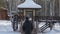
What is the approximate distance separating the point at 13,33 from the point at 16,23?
1850 mm

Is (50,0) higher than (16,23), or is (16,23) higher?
(50,0)

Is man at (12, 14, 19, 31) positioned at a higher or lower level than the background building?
lower

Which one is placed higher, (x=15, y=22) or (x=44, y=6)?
(x=44, y=6)

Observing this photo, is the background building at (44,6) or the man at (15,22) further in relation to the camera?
the background building at (44,6)

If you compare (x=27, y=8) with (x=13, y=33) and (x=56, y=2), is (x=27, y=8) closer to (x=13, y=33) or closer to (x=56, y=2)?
(x=13, y=33)

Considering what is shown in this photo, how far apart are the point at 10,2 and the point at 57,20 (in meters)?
10.3

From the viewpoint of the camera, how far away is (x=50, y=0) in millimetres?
22156

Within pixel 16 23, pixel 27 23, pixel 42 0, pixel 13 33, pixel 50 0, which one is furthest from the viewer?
pixel 42 0

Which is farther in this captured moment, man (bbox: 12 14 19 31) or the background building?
the background building

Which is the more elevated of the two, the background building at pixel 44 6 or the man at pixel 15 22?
the background building at pixel 44 6

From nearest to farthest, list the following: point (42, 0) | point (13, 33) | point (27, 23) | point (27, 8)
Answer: point (27, 23), point (13, 33), point (27, 8), point (42, 0)

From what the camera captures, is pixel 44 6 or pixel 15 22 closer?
pixel 15 22

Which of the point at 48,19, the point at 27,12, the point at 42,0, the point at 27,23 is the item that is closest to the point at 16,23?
the point at 27,12

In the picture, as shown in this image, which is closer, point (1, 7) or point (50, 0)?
point (50, 0)
